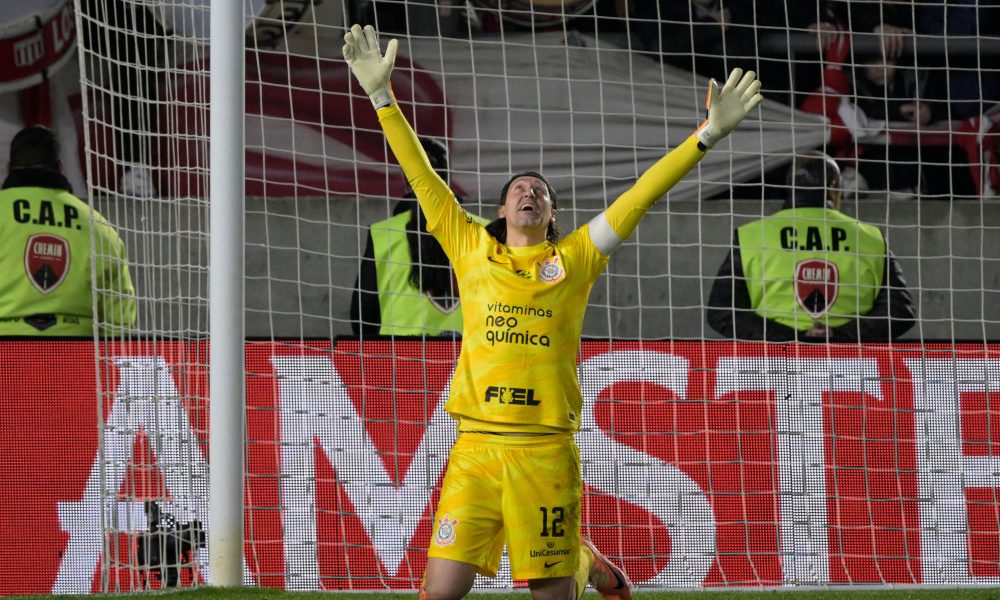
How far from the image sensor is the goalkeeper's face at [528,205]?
4047 mm

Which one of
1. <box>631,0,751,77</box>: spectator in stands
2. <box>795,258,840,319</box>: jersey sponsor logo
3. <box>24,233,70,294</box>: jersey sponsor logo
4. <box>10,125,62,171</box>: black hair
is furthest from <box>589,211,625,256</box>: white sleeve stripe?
<box>631,0,751,77</box>: spectator in stands

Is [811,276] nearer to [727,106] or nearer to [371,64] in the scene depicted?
[727,106]

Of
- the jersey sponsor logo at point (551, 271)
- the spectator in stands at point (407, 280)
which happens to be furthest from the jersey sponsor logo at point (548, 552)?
the spectator in stands at point (407, 280)

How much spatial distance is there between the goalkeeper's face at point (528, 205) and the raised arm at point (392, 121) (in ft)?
0.69

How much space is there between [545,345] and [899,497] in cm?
255

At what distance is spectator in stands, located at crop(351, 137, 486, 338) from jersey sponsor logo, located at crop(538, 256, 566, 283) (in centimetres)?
247

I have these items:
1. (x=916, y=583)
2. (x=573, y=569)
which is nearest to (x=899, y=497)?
(x=916, y=583)

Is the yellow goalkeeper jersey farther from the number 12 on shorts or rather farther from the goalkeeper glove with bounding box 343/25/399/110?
the number 12 on shorts

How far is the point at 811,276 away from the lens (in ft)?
23.0

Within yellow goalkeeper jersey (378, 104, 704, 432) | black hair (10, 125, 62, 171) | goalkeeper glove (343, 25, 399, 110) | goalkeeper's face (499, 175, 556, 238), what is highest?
black hair (10, 125, 62, 171)

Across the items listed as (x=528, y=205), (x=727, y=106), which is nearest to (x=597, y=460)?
(x=528, y=205)

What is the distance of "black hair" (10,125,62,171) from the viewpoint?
7320mm

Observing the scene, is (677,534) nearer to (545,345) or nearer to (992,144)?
(545,345)

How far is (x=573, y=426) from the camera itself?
395 cm
